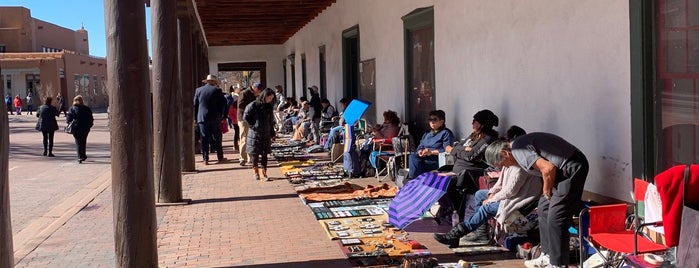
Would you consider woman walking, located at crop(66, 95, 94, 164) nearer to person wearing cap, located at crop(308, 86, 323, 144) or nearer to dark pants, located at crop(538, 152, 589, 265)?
person wearing cap, located at crop(308, 86, 323, 144)

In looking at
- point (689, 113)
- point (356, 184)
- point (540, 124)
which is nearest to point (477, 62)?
point (540, 124)

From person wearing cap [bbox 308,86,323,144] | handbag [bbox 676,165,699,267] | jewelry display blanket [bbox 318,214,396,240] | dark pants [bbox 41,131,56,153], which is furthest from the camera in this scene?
dark pants [bbox 41,131,56,153]

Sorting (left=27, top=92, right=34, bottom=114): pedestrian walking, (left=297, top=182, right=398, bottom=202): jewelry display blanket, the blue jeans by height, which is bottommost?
(left=297, top=182, right=398, bottom=202): jewelry display blanket

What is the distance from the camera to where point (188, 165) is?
42.0 feet

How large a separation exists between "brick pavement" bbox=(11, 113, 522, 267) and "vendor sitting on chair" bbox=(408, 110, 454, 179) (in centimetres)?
151

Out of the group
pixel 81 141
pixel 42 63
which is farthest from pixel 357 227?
pixel 42 63

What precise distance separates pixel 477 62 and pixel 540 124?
1.82m

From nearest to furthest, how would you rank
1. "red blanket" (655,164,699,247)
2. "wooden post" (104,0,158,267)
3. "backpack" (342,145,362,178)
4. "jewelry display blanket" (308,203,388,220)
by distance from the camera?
"red blanket" (655,164,699,247), "wooden post" (104,0,158,267), "jewelry display blanket" (308,203,388,220), "backpack" (342,145,362,178)

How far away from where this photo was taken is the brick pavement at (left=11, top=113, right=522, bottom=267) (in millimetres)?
6273

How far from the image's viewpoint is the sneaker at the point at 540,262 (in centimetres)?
553

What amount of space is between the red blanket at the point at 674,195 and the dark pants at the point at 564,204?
109 cm

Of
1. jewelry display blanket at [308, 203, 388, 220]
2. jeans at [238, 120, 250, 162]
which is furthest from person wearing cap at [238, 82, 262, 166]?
jewelry display blanket at [308, 203, 388, 220]

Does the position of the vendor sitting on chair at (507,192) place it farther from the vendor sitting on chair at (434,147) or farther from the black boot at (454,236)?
the vendor sitting on chair at (434,147)

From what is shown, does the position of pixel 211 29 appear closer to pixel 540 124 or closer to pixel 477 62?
pixel 477 62
